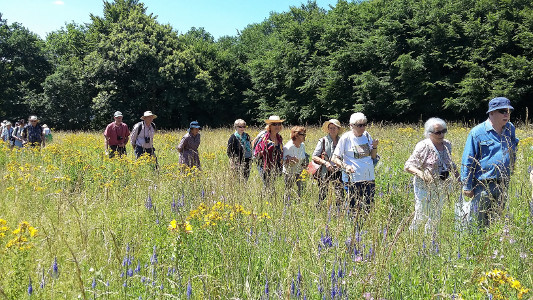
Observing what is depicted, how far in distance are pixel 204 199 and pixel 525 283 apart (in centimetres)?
286

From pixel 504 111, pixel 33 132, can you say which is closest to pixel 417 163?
pixel 504 111

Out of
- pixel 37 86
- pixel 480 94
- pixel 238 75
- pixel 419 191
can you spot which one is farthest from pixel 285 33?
pixel 419 191

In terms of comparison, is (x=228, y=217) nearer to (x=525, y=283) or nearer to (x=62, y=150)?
(x=525, y=283)

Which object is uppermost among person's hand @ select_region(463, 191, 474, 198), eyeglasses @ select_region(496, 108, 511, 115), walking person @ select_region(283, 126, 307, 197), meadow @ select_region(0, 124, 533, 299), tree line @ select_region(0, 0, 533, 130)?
tree line @ select_region(0, 0, 533, 130)

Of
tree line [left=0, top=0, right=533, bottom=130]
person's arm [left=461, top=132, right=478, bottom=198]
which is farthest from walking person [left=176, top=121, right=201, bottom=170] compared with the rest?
tree line [left=0, top=0, right=533, bottom=130]

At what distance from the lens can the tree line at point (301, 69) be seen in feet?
79.7

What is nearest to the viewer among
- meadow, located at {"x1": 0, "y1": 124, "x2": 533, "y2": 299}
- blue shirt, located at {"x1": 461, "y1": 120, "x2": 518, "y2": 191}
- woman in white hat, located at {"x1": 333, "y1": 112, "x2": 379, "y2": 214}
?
meadow, located at {"x1": 0, "y1": 124, "x2": 533, "y2": 299}

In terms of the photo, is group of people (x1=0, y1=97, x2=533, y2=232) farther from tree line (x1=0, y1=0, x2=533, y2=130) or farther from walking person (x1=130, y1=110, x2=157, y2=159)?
tree line (x1=0, y1=0, x2=533, y2=130)

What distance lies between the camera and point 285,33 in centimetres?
3672

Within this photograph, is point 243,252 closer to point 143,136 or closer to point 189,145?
point 189,145

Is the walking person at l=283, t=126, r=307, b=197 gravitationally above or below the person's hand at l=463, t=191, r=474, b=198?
above

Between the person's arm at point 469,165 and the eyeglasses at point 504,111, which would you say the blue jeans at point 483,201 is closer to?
the person's arm at point 469,165

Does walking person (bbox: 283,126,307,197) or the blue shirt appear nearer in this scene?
the blue shirt

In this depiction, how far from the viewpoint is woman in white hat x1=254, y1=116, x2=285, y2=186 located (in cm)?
588
